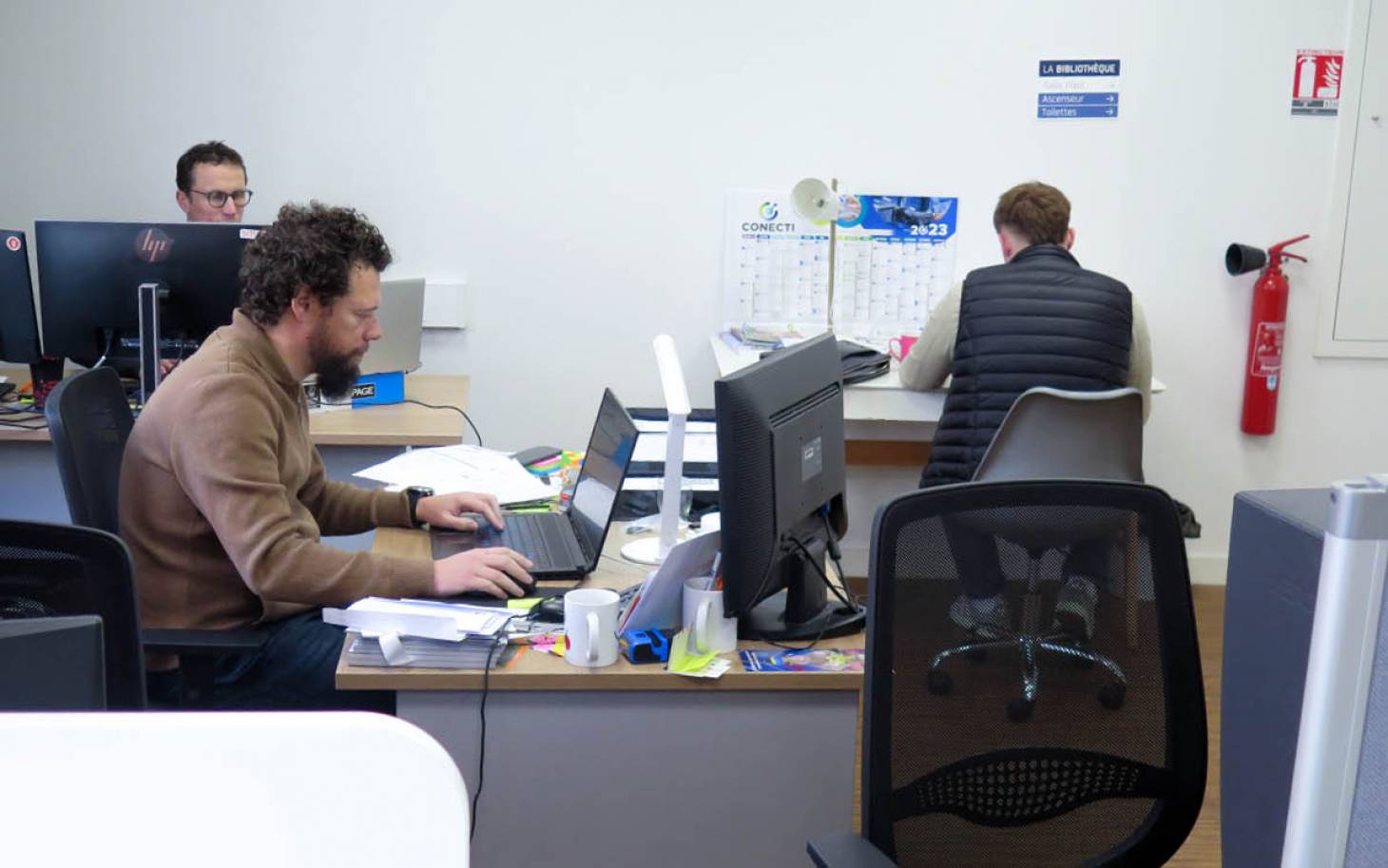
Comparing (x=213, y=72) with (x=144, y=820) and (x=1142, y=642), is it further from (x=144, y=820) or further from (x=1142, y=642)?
(x=144, y=820)

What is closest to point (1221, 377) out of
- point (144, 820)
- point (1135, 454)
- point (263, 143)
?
point (1135, 454)

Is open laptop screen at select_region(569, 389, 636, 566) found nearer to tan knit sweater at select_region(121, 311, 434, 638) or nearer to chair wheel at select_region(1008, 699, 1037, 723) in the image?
tan knit sweater at select_region(121, 311, 434, 638)

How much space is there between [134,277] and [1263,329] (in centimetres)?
346

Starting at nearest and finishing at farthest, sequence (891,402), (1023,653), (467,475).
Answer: (1023,653) < (467,475) < (891,402)

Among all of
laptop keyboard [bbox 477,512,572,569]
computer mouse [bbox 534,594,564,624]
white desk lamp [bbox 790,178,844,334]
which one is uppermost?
white desk lamp [bbox 790,178,844,334]

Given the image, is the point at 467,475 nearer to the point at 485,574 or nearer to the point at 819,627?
the point at 485,574

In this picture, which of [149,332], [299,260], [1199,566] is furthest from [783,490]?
[1199,566]

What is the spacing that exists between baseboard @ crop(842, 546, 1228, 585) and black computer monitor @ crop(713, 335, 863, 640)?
242cm

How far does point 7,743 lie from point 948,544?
46.8 inches

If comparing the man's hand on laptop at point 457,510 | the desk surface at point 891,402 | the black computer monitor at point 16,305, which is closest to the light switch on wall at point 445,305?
the desk surface at point 891,402

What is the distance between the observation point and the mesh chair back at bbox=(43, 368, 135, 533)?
6.73 feet

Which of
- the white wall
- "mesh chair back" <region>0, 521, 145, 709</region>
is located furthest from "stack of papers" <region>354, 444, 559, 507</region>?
the white wall

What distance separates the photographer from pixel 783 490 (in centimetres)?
194

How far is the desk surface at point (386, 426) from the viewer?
10.5 feet
